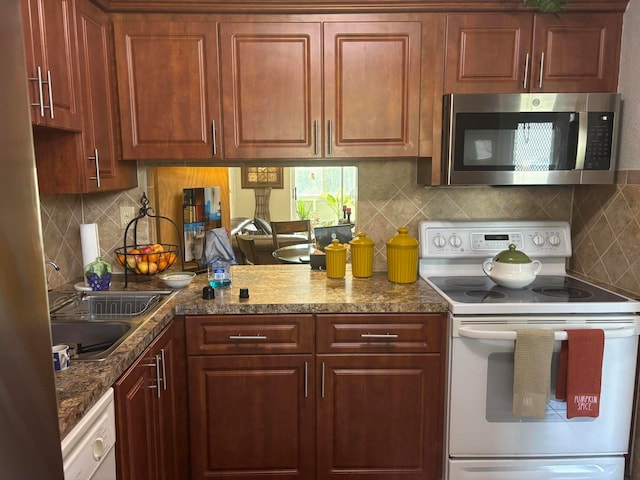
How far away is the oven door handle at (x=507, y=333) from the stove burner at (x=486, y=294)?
0.19m

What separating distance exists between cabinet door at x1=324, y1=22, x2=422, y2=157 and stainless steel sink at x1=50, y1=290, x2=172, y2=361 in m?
1.09

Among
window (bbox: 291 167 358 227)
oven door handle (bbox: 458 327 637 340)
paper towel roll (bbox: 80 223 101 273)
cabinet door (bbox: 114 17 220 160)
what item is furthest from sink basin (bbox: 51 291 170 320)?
window (bbox: 291 167 358 227)

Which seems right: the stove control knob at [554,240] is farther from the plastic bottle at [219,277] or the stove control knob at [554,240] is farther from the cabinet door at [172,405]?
the cabinet door at [172,405]

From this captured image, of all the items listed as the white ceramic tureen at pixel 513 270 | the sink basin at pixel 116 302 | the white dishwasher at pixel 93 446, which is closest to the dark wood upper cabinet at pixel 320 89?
the white ceramic tureen at pixel 513 270

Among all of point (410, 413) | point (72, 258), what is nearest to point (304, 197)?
point (72, 258)

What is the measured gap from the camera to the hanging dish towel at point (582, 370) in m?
1.80

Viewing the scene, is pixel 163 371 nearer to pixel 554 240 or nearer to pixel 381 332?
pixel 381 332

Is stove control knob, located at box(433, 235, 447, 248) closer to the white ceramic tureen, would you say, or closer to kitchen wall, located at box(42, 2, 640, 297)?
kitchen wall, located at box(42, 2, 640, 297)

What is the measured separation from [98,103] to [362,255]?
137 cm

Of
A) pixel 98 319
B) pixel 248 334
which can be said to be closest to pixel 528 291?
pixel 248 334

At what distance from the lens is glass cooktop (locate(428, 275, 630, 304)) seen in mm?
1932

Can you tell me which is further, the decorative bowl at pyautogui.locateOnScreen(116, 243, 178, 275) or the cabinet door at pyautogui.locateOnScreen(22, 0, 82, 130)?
the decorative bowl at pyautogui.locateOnScreen(116, 243, 178, 275)

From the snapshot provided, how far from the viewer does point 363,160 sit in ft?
7.98

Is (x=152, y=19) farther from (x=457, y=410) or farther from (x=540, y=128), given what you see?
(x=457, y=410)
